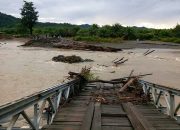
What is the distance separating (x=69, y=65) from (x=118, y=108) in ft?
81.3

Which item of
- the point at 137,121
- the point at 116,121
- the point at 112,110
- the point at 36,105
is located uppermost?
the point at 36,105

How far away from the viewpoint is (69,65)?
3475cm

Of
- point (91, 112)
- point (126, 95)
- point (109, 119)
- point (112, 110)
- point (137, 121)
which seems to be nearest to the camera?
point (137, 121)

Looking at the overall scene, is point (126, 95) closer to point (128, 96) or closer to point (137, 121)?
point (128, 96)

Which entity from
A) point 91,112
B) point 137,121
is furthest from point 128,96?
point 137,121

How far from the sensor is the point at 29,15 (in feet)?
343

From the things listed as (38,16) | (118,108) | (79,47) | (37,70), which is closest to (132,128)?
(118,108)

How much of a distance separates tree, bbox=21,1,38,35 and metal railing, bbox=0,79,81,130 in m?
92.7

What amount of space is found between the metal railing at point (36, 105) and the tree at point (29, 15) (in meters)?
92.7

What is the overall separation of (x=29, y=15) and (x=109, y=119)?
99.0 m

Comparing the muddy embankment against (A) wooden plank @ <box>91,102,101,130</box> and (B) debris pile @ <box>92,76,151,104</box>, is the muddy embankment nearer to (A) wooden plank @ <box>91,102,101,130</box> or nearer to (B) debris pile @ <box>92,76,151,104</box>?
(B) debris pile @ <box>92,76,151,104</box>

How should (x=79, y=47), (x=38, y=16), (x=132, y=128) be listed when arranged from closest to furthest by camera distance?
(x=132, y=128) → (x=79, y=47) → (x=38, y=16)

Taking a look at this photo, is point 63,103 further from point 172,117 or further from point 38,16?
point 38,16

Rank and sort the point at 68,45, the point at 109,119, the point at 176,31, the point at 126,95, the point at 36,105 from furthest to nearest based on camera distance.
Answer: the point at 176,31, the point at 68,45, the point at 126,95, the point at 109,119, the point at 36,105
